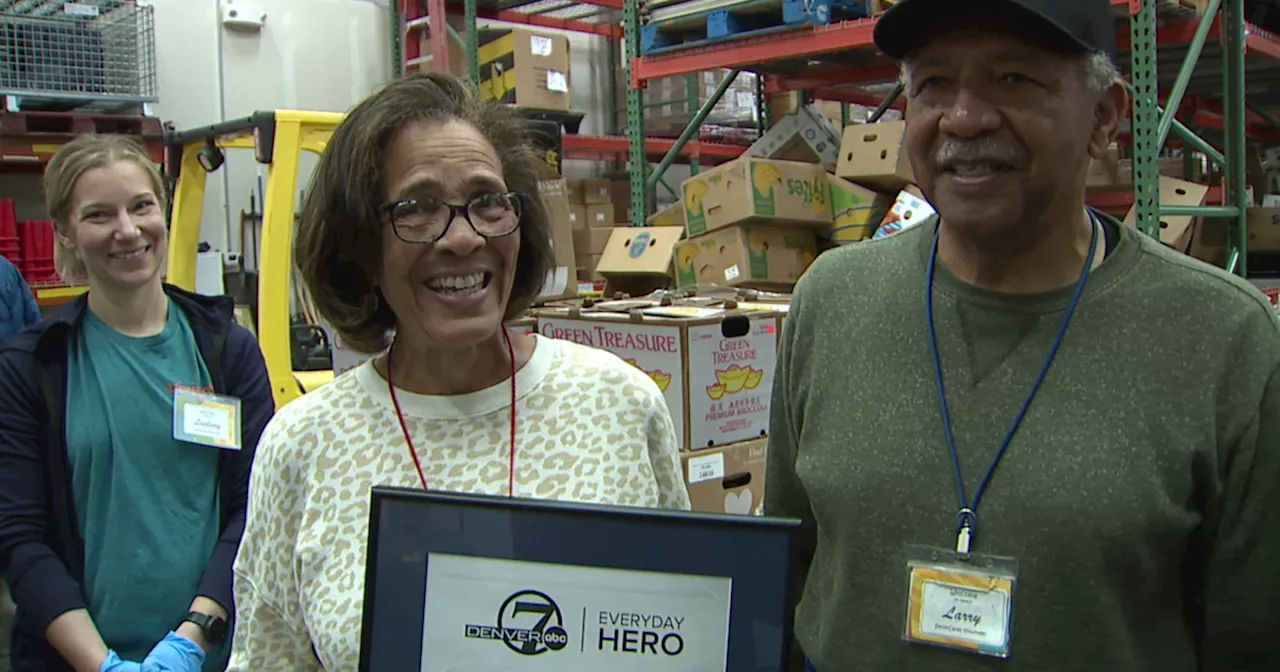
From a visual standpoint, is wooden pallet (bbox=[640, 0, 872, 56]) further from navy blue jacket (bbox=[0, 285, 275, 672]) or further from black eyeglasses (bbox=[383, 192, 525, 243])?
black eyeglasses (bbox=[383, 192, 525, 243])

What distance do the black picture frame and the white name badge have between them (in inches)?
8.8

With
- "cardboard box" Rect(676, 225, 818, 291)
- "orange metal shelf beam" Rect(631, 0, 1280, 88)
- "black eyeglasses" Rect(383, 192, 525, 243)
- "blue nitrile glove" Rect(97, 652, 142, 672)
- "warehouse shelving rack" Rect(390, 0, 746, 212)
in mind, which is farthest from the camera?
"warehouse shelving rack" Rect(390, 0, 746, 212)

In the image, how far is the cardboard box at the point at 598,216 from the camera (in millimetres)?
7375

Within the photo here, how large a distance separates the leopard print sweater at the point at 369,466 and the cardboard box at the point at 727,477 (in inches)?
48.8

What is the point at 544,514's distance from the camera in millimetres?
1020

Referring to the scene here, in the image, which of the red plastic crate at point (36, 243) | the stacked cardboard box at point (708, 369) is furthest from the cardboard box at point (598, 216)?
the stacked cardboard box at point (708, 369)

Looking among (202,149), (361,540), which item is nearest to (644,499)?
(361,540)

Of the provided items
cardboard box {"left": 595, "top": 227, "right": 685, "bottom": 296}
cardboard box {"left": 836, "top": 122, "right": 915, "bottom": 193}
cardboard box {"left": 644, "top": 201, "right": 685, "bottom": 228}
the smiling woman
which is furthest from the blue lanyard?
cardboard box {"left": 644, "top": 201, "right": 685, "bottom": 228}

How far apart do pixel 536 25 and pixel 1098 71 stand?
740 centimetres

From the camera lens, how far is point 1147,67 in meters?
3.44

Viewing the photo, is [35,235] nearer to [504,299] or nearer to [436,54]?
[436,54]

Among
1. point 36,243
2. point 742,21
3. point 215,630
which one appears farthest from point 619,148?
point 215,630

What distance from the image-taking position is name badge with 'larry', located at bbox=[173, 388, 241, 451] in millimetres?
1979

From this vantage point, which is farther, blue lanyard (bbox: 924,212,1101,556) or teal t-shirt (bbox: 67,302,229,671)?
teal t-shirt (bbox: 67,302,229,671)
